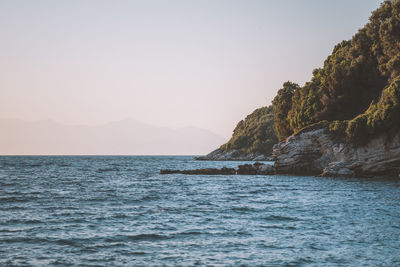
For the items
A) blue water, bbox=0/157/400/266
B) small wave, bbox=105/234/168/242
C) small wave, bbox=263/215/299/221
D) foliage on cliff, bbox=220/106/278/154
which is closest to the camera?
blue water, bbox=0/157/400/266

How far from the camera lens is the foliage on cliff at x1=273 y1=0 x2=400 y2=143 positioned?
177 feet

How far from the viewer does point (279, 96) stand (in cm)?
9056

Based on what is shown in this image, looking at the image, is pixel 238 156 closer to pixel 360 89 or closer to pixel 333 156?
pixel 360 89

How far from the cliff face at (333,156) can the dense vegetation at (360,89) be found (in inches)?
57.9

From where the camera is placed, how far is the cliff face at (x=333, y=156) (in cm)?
5253

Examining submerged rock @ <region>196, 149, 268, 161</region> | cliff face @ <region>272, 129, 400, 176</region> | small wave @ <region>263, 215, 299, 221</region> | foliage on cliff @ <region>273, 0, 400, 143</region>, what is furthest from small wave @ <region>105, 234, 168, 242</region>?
A: submerged rock @ <region>196, 149, 268, 161</region>

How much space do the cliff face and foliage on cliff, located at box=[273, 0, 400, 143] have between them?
5.89 feet

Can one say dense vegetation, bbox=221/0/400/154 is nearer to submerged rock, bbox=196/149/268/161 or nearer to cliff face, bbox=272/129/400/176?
cliff face, bbox=272/129/400/176

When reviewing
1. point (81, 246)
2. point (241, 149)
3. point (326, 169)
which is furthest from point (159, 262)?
point (241, 149)

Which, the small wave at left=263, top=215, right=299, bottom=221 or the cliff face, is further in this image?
the cliff face

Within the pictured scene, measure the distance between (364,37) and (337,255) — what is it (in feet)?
195

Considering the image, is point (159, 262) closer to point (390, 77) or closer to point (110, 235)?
point (110, 235)

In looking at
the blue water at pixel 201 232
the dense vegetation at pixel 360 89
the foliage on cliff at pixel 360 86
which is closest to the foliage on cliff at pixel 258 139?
the dense vegetation at pixel 360 89

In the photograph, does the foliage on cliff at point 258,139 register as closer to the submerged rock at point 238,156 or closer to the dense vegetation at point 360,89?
the submerged rock at point 238,156
